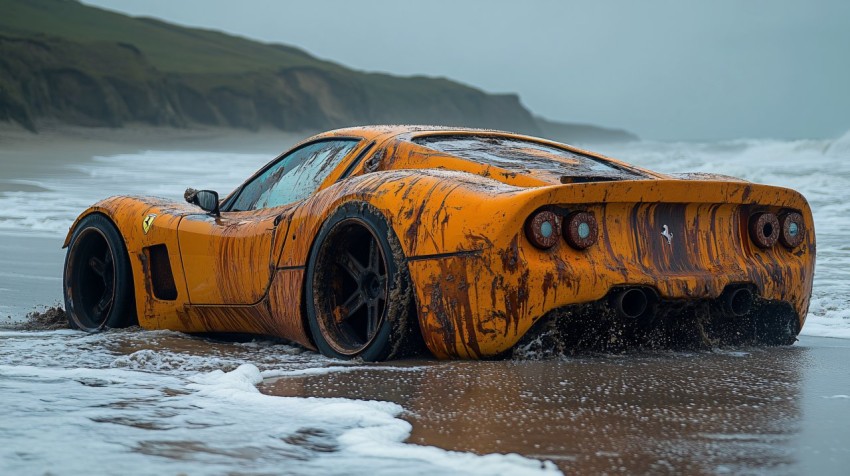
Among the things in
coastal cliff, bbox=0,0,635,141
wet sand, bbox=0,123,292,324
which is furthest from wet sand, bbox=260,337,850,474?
coastal cliff, bbox=0,0,635,141

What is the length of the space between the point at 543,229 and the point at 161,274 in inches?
99.2

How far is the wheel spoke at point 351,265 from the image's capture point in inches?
173

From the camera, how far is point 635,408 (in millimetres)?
3311

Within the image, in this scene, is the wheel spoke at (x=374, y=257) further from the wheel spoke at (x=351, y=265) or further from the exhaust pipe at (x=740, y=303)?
the exhaust pipe at (x=740, y=303)

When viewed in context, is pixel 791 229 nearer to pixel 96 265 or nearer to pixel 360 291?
pixel 360 291

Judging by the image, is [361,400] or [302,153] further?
[302,153]

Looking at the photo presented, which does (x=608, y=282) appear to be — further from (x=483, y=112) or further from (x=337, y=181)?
(x=483, y=112)

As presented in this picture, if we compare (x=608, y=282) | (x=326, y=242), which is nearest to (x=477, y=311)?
(x=608, y=282)

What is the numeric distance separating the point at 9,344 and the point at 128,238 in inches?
44.3

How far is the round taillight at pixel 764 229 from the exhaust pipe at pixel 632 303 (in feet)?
2.19

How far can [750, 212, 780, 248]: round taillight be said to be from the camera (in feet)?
14.6

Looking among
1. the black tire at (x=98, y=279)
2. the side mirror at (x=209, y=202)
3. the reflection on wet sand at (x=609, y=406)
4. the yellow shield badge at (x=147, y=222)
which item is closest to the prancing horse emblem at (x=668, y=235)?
the reflection on wet sand at (x=609, y=406)

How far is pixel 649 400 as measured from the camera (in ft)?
11.3

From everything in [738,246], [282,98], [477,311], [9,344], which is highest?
[282,98]
